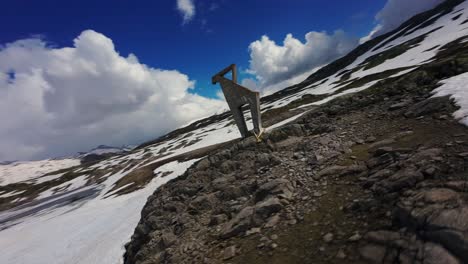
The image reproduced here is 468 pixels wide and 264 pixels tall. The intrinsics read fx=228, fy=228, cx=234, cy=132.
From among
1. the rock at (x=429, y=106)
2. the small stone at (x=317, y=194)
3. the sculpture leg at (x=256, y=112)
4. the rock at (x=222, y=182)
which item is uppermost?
the sculpture leg at (x=256, y=112)

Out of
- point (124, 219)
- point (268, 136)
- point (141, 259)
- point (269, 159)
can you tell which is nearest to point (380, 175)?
point (269, 159)

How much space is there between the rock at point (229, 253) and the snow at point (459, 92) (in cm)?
1139

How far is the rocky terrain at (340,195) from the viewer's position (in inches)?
238

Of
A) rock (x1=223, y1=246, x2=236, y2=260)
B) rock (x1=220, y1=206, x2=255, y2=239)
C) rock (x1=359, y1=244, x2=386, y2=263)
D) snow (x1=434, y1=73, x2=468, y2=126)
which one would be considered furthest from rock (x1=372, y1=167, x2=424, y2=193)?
rock (x1=223, y1=246, x2=236, y2=260)

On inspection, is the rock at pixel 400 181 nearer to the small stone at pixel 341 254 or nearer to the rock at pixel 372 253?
the rock at pixel 372 253

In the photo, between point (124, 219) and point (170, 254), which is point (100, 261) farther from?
point (170, 254)

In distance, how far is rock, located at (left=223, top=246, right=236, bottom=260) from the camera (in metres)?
8.73

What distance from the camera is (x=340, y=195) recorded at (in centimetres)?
921

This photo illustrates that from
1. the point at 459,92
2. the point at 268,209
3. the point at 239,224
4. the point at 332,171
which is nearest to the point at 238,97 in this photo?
the point at 332,171

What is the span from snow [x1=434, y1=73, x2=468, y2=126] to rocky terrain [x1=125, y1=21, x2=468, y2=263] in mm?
363

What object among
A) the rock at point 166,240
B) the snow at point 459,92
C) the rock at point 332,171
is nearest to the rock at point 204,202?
the rock at point 166,240

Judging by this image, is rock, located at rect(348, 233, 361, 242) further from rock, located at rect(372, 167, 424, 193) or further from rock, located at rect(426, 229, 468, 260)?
rock, located at rect(372, 167, 424, 193)

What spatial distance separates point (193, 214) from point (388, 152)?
1070 centimetres

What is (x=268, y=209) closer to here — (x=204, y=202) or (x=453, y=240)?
(x=204, y=202)
